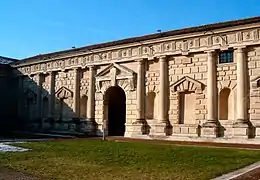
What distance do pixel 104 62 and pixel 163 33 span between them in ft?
18.7

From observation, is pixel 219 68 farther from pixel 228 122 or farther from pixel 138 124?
pixel 138 124

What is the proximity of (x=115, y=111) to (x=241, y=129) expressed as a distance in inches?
474

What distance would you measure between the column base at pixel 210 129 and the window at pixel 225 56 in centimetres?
380

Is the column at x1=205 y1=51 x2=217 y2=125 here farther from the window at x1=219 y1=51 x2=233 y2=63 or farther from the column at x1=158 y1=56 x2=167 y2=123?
the column at x1=158 y1=56 x2=167 y2=123

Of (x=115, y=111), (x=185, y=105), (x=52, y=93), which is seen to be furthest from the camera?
(x=52, y=93)

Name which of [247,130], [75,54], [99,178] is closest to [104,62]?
[75,54]

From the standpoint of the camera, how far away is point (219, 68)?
22.1 meters

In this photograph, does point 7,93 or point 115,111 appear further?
point 7,93

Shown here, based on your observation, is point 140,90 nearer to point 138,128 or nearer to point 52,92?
point 138,128

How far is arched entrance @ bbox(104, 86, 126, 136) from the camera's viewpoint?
28.8 meters

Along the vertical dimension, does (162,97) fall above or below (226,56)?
below

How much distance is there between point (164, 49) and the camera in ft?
80.3

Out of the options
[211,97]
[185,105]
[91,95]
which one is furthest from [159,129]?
[91,95]

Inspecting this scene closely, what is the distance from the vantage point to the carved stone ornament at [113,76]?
26.2m
